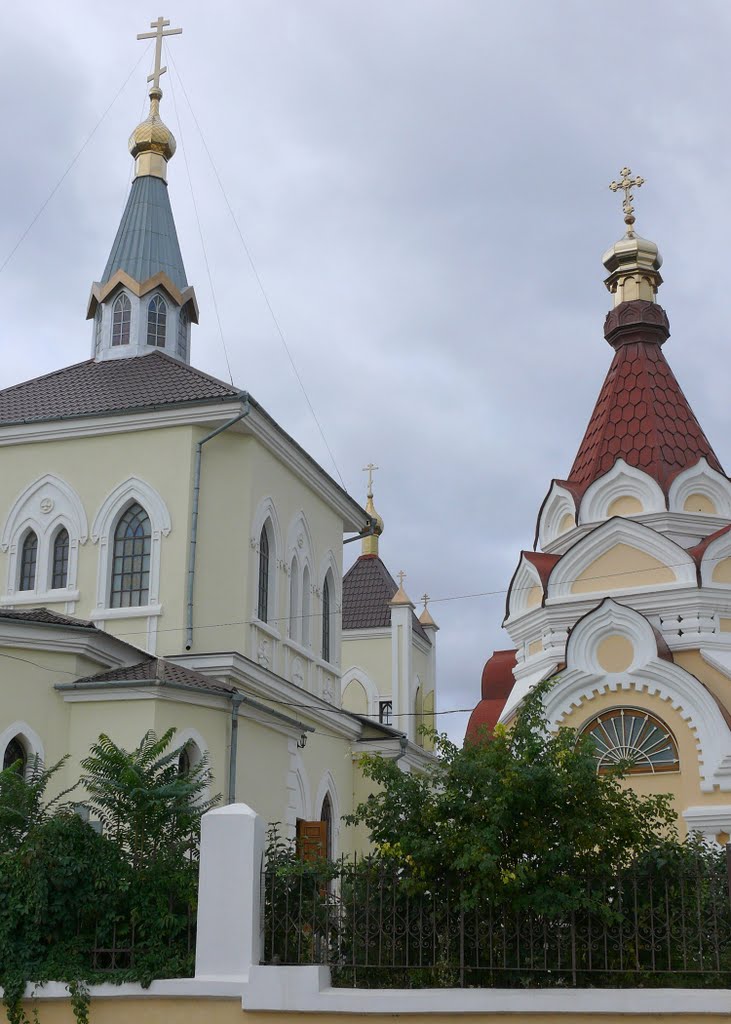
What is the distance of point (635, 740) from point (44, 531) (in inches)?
395

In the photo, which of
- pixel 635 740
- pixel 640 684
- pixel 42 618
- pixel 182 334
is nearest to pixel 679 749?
pixel 635 740

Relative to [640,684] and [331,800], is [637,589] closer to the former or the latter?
[640,684]

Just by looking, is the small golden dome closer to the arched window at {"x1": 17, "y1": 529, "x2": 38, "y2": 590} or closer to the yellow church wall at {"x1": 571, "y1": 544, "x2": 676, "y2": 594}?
the arched window at {"x1": 17, "y1": 529, "x2": 38, "y2": 590}

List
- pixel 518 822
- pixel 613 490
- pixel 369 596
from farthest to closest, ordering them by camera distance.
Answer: pixel 369 596 → pixel 613 490 → pixel 518 822

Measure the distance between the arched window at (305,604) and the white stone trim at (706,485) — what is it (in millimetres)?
7345

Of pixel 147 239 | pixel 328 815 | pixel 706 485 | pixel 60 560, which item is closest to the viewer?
pixel 60 560

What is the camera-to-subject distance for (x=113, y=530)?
18672mm

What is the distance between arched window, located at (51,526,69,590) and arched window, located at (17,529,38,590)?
285mm

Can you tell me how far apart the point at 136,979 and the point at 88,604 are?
9.45 m

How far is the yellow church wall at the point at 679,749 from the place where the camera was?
20.0m

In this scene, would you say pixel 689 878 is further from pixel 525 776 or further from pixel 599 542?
pixel 599 542

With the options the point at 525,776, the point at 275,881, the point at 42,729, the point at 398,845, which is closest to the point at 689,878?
the point at 525,776

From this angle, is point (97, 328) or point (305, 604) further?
point (97, 328)

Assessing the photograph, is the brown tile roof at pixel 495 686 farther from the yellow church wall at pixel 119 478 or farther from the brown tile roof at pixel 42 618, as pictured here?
the brown tile roof at pixel 42 618
